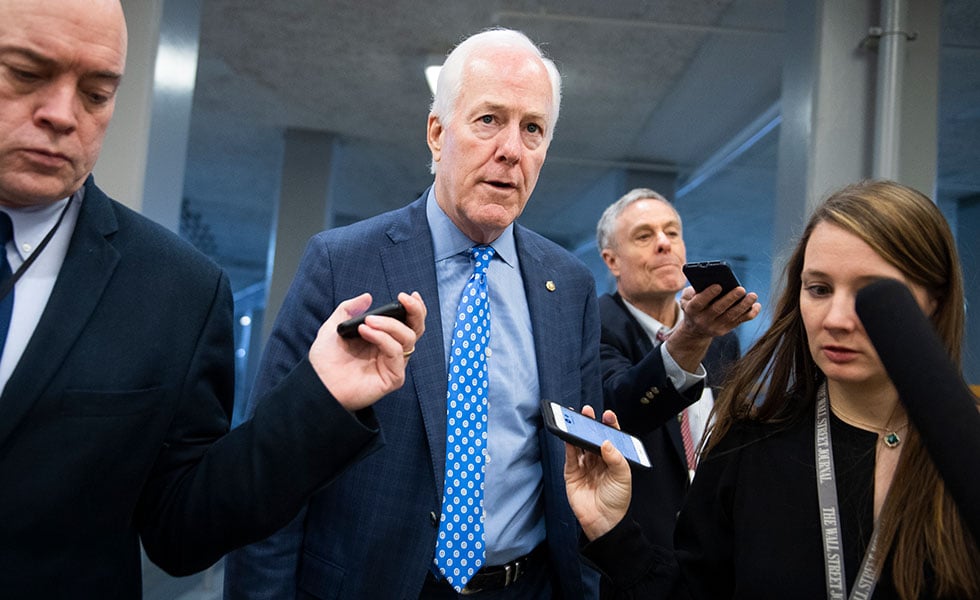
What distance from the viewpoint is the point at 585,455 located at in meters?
1.66

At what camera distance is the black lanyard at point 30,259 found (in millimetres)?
1189

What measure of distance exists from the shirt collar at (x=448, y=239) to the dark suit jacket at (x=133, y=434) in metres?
0.65

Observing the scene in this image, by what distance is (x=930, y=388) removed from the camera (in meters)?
0.56

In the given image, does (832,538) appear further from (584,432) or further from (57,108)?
(57,108)

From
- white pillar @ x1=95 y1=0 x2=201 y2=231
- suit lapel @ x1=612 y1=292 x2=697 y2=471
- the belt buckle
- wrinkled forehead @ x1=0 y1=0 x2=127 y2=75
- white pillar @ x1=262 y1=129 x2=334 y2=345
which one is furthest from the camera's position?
white pillar @ x1=262 y1=129 x2=334 y2=345

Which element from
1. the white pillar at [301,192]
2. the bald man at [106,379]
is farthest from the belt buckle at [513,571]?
the white pillar at [301,192]

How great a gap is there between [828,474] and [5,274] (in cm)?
137

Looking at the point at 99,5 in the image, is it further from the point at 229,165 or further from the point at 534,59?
the point at 229,165

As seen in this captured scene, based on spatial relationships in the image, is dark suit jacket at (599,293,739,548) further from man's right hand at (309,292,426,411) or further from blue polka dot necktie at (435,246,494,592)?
man's right hand at (309,292,426,411)

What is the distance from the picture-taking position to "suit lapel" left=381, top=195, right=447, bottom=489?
5.69ft

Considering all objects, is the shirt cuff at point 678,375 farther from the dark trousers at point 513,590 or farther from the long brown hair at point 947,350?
the dark trousers at point 513,590

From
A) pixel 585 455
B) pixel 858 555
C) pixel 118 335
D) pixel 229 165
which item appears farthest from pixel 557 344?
pixel 229 165

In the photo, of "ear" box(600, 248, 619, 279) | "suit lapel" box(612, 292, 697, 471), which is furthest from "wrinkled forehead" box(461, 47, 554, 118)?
"ear" box(600, 248, 619, 279)

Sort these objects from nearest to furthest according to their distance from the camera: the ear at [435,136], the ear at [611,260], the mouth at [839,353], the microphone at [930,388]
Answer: the microphone at [930,388]
the mouth at [839,353]
the ear at [435,136]
the ear at [611,260]
